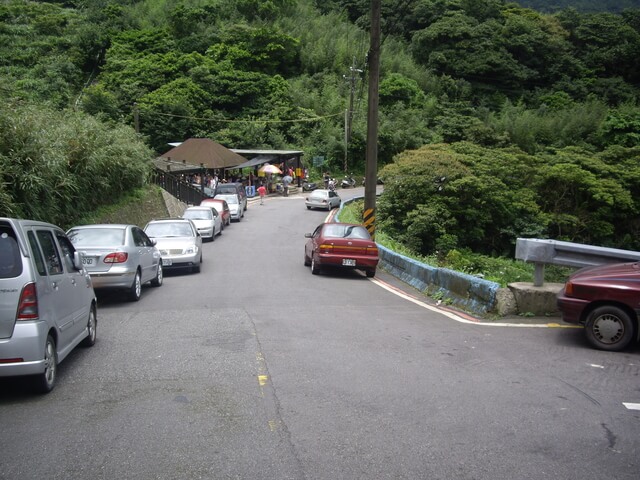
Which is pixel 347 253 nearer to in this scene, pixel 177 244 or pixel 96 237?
pixel 177 244

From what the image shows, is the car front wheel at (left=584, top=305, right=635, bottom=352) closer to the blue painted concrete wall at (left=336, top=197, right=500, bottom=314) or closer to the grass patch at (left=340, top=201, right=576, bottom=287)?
the blue painted concrete wall at (left=336, top=197, right=500, bottom=314)

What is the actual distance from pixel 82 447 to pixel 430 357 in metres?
4.29

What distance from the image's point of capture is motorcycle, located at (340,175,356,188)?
59150 millimetres

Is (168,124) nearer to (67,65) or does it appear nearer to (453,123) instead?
(67,65)

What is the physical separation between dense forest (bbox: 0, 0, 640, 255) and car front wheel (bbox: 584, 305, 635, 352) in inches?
483

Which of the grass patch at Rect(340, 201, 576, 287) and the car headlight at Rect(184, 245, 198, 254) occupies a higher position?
the car headlight at Rect(184, 245, 198, 254)

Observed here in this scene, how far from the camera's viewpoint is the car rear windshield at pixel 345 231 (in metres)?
16.9

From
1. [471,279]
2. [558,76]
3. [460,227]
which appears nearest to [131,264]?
[471,279]

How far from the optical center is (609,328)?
782 cm

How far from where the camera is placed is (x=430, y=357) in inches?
298

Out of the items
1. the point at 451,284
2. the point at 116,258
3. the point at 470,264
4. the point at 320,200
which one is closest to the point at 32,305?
the point at 116,258

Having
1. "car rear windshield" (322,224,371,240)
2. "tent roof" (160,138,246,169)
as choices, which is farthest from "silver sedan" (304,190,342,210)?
"car rear windshield" (322,224,371,240)

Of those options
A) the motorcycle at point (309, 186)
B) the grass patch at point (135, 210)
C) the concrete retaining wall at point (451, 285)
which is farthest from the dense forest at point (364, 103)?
the concrete retaining wall at point (451, 285)

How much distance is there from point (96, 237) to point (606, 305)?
967cm
